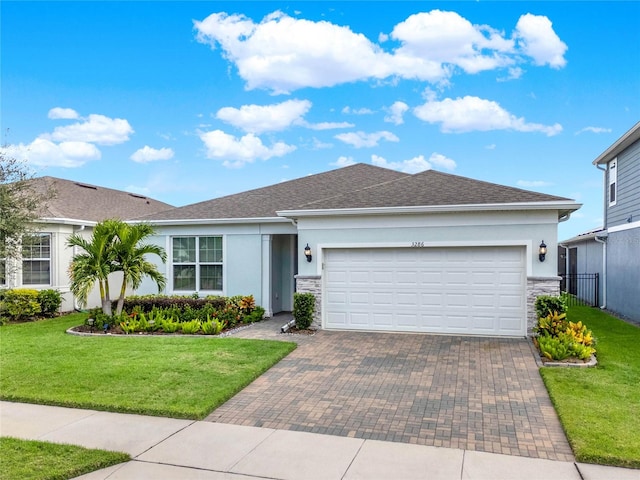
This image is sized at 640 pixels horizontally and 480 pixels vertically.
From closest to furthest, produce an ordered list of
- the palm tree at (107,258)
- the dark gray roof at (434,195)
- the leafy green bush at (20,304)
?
the dark gray roof at (434,195) → the palm tree at (107,258) → the leafy green bush at (20,304)

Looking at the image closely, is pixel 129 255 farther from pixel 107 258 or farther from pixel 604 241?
pixel 604 241

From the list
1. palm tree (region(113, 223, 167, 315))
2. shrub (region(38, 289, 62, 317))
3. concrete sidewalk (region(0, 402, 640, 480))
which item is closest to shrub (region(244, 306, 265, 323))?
palm tree (region(113, 223, 167, 315))

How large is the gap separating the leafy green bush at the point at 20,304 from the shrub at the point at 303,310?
330 inches

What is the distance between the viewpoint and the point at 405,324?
10859mm

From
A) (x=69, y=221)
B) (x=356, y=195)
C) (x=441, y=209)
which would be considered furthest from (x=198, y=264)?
(x=441, y=209)

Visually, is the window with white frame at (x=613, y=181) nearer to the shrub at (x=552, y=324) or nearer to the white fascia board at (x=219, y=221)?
the shrub at (x=552, y=324)

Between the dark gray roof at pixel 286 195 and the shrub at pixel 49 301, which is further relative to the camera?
the dark gray roof at pixel 286 195

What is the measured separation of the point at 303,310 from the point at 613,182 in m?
12.3

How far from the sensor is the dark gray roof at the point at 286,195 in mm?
14289

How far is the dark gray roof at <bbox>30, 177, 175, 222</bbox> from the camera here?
1547cm

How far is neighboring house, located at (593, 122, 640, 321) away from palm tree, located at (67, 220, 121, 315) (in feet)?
47.3

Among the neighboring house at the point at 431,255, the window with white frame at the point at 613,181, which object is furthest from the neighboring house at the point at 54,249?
the window with white frame at the point at 613,181

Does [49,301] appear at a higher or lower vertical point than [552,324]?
lower

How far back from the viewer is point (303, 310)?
1104cm
